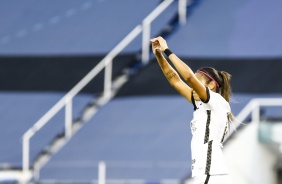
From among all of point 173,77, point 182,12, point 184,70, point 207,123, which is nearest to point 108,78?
point 182,12

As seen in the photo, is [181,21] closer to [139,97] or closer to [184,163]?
[139,97]

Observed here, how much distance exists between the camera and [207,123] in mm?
5441

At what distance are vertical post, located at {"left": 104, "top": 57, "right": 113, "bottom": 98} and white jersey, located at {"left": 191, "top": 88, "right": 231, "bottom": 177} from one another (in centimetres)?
711

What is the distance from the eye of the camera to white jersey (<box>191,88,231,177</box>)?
540 centimetres

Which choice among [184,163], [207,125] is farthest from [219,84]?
[184,163]

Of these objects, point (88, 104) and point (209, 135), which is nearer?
point (209, 135)

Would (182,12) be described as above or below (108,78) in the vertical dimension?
above

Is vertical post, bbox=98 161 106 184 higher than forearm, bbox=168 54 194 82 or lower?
higher

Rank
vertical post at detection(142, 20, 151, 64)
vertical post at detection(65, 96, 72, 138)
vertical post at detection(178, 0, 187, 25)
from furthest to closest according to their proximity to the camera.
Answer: vertical post at detection(178, 0, 187, 25)
vertical post at detection(142, 20, 151, 64)
vertical post at detection(65, 96, 72, 138)

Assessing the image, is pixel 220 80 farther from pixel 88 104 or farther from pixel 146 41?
pixel 146 41

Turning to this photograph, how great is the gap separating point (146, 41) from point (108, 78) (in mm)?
742

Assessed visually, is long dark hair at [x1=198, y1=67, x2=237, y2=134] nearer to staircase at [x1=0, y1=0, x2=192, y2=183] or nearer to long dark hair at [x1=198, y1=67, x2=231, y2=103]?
A: long dark hair at [x1=198, y1=67, x2=231, y2=103]

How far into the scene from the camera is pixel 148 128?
11859mm

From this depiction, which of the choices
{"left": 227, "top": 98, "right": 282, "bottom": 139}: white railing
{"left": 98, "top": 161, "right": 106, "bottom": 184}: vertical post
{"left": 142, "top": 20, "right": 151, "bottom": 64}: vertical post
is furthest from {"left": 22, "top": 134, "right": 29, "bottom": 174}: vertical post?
{"left": 227, "top": 98, "right": 282, "bottom": 139}: white railing
